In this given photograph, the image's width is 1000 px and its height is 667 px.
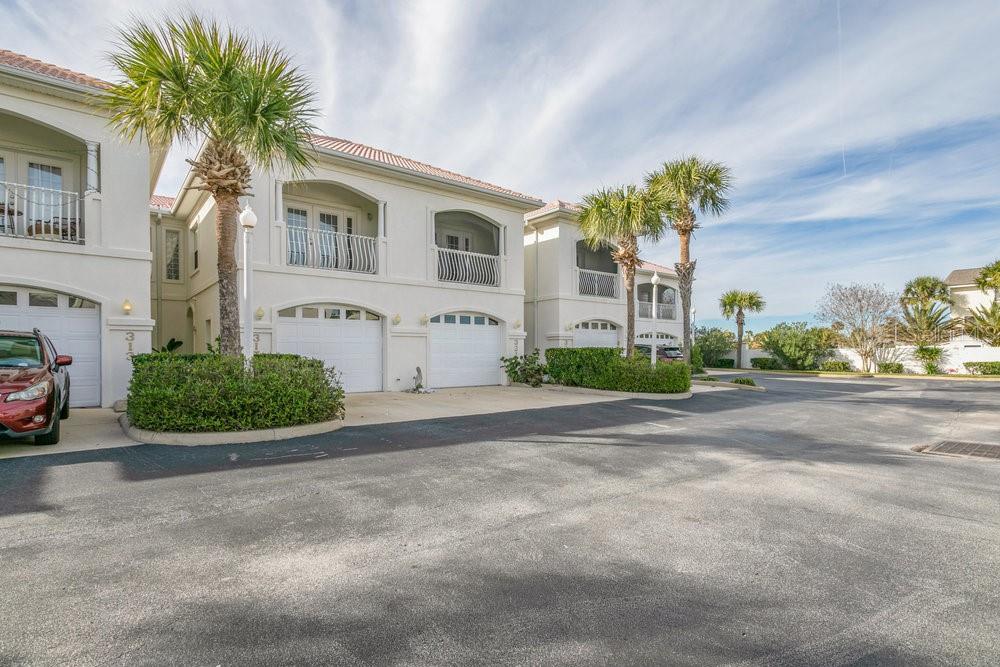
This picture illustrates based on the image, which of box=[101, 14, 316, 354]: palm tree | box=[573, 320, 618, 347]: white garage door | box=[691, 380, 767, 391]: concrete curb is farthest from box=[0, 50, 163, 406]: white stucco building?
box=[691, 380, 767, 391]: concrete curb

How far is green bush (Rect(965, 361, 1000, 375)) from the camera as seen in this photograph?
88.1ft

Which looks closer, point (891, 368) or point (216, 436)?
point (216, 436)

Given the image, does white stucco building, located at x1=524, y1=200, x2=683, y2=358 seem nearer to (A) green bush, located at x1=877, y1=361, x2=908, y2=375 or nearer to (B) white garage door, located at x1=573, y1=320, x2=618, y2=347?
(B) white garage door, located at x1=573, y1=320, x2=618, y2=347

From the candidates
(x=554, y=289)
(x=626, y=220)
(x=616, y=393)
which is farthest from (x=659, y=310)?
(x=616, y=393)

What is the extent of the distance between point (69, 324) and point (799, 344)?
34.2 metres

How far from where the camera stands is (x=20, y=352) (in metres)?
6.95

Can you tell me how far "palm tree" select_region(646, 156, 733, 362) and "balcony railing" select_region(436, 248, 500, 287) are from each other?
658 centimetres

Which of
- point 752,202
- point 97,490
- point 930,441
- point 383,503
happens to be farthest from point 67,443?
point 752,202

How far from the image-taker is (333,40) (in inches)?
399

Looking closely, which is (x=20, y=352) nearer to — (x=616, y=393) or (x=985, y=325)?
(x=616, y=393)

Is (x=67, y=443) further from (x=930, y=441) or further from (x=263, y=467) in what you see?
(x=930, y=441)

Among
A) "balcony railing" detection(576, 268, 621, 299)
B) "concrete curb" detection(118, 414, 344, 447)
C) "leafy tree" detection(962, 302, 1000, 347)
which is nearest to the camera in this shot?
"concrete curb" detection(118, 414, 344, 447)

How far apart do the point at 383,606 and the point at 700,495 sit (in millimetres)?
3566

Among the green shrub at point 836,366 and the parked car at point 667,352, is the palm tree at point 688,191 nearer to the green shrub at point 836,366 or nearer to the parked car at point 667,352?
the parked car at point 667,352
